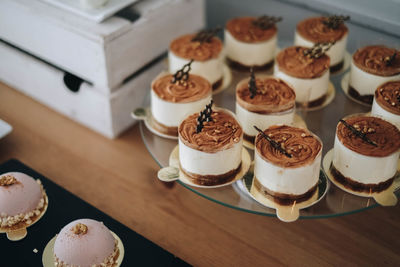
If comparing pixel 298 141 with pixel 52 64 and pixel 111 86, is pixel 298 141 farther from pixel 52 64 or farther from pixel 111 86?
pixel 52 64

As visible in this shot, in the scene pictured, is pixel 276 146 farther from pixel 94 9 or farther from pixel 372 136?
pixel 94 9

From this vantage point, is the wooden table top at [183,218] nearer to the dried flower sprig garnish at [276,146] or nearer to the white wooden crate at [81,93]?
the white wooden crate at [81,93]

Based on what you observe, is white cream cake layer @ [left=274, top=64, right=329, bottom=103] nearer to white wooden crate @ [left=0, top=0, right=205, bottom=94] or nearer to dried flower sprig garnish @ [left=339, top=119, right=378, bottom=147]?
dried flower sprig garnish @ [left=339, top=119, right=378, bottom=147]

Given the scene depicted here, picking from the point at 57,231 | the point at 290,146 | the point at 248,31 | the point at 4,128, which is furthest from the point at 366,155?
the point at 4,128

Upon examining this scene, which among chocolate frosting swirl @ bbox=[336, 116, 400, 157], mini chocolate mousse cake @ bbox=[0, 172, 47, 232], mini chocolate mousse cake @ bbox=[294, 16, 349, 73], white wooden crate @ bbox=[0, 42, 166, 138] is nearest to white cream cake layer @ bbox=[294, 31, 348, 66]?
mini chocolate mousse cake @ bbox=[294, 16, 349, 73]

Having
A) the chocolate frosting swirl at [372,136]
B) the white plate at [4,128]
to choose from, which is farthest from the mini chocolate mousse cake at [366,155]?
the white plate at [4,128]

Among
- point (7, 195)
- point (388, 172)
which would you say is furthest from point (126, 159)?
point (388, 172)
